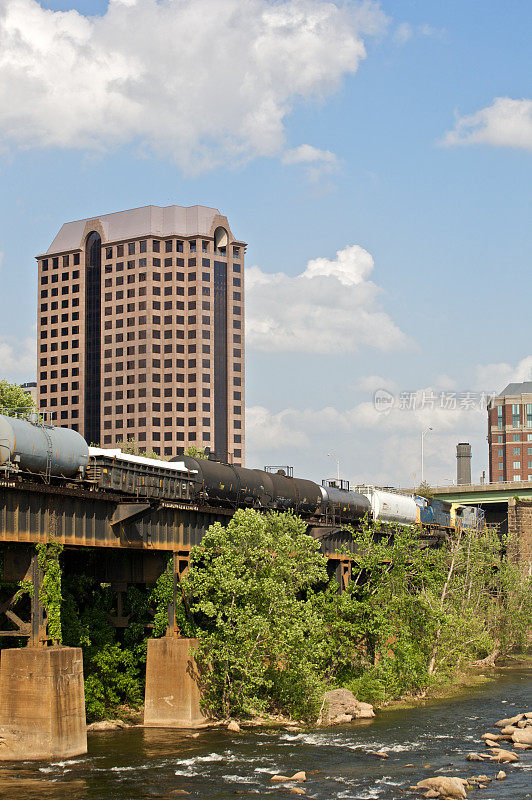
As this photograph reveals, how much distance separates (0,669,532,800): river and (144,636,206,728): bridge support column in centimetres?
128

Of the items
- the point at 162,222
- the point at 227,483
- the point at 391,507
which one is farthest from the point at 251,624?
the point at 162,222

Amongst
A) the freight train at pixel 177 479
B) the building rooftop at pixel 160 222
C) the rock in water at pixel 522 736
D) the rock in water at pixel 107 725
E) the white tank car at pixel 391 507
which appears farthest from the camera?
the building rooftop at pixel 160 222

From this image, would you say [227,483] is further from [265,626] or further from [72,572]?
[265,626]

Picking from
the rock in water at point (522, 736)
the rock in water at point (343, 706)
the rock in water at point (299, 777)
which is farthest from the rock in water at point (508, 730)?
the rock in water at point (299, 777)

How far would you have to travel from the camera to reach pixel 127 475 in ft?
146

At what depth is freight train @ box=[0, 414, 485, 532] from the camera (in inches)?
1500

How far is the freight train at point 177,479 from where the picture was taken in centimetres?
3809

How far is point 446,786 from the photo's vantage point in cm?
3191

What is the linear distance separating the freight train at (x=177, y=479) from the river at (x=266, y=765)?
10.9m

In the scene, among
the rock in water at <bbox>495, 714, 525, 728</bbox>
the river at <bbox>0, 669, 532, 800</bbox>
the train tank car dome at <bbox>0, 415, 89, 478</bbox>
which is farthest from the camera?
the rock in water at <bbox>495, 714, 525, 728</bbox>

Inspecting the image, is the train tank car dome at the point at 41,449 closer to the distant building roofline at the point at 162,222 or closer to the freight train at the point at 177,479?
the freight train at the point at 177,479

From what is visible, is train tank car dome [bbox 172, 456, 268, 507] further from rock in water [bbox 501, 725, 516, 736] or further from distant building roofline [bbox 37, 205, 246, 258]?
distant building roofline [bbox 37, 205, 246, 258]

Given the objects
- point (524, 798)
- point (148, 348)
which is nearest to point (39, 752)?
point (524, 798)

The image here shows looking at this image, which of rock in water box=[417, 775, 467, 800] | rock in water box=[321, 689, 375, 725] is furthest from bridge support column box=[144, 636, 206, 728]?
rock in water box=[417, 775, 467, 800]
